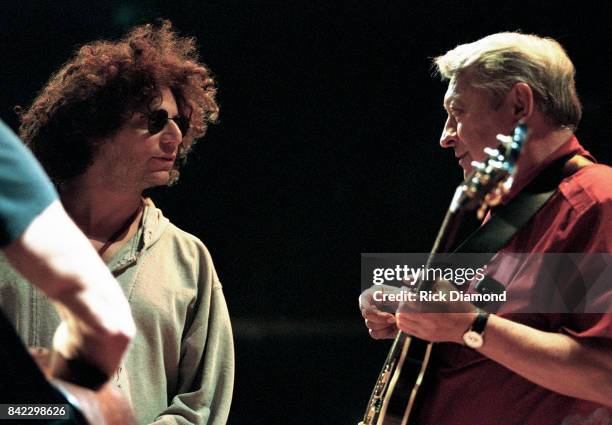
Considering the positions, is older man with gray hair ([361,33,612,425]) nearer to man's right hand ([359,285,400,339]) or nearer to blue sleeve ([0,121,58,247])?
man's right hand ([359,285,400,339])

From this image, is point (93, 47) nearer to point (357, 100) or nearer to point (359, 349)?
point (357, 100)

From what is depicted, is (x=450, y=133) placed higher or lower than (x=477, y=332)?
higher

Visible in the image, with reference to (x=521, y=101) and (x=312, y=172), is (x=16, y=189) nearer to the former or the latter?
(x=521, y=101)

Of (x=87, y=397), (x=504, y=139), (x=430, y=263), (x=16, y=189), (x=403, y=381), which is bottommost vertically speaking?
(x=403, y=381)

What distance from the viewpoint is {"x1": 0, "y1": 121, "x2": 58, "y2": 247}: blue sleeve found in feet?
3.18

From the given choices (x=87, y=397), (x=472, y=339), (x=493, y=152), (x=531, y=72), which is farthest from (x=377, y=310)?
(x=87, y=397)

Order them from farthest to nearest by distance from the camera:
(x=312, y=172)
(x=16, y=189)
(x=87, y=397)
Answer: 1. (x=312, y=172)
2. (x=87, y=397)
3. (x=16, y=189)

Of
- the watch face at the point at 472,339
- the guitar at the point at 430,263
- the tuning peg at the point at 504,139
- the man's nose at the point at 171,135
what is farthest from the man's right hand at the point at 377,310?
the man's nose at the point at 171,135

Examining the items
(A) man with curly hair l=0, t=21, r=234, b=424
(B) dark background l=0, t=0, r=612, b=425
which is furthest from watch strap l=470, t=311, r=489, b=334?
(B) dark background l=0, t=0, r=612, b=425

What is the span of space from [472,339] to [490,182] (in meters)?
0.29

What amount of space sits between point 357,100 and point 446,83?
1.01 feet

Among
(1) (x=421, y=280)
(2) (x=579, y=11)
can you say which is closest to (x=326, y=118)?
(2) (x=579, y=11)

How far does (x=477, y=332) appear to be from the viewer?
1.67 m

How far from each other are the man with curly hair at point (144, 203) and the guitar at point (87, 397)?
2.92 feet
